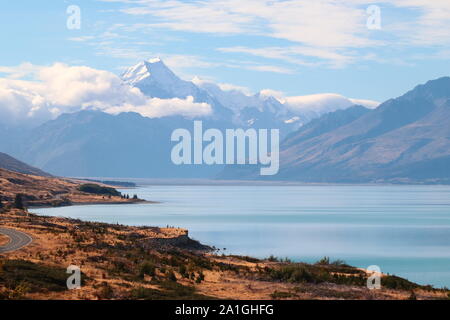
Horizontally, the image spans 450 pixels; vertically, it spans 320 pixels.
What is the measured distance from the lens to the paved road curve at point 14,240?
67550mm

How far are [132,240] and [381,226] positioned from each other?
324 ft

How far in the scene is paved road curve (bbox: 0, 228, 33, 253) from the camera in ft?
222

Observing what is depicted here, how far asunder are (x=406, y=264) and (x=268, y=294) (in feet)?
175

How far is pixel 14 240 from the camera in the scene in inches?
2938

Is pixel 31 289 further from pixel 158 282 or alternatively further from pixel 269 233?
pixel 269 233

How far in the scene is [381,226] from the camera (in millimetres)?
172250
